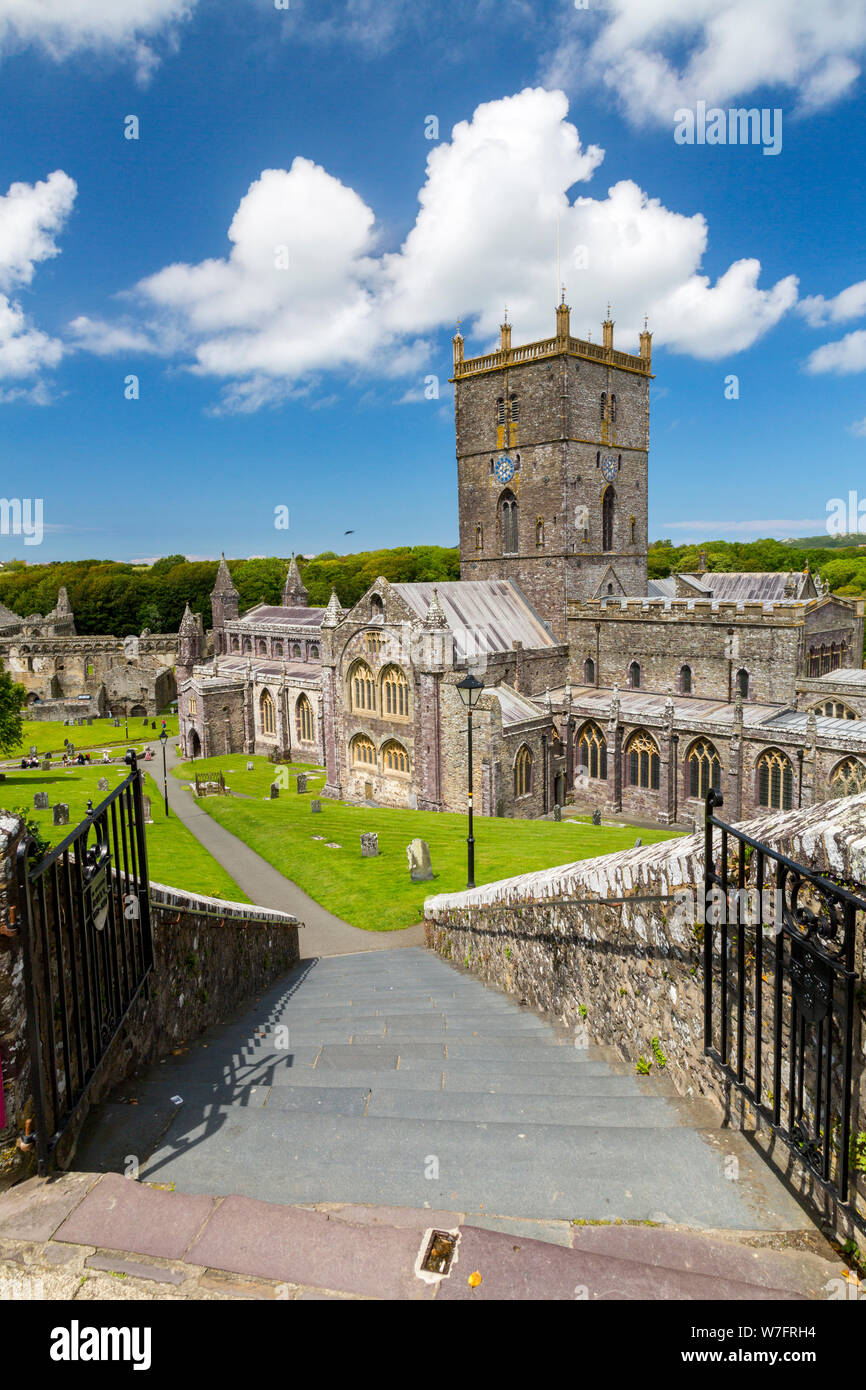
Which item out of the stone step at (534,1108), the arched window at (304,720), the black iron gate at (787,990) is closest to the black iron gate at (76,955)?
the stone step at (534,1108)

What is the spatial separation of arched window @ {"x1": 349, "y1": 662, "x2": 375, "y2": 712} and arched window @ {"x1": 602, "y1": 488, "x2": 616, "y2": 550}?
46.7 feet

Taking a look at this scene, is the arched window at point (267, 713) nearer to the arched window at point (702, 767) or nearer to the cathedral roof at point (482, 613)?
the cathedral roof at point (482, 613)

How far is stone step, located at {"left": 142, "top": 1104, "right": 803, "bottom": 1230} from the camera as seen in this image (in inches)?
162

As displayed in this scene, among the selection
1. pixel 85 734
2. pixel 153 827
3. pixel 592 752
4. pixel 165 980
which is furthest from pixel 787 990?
pixel 85 734

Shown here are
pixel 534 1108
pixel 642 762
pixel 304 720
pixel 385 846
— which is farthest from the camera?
pixel 304 720

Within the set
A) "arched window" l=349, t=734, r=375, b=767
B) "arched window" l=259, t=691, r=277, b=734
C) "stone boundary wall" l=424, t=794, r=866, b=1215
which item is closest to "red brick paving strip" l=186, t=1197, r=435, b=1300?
"stone boundary wall" l=424, t=794, r=866, b=1215

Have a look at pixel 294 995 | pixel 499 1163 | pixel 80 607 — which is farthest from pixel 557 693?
pixel 80 607

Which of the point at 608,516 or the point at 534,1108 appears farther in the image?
the point at 608,516

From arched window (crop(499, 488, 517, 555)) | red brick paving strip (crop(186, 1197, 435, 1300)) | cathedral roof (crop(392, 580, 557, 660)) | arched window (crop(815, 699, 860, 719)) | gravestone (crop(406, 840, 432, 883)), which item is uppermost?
arched window (crop(499, 488, 517, 555))

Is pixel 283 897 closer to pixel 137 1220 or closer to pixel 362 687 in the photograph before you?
pixel 362 687

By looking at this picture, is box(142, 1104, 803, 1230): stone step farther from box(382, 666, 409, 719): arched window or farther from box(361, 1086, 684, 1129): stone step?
box(382, 666, 409, 719): arched window

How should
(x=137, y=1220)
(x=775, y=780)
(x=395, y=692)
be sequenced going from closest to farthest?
(x=137, y=1220)
(x=775, y=780)
(x=395, y=692)

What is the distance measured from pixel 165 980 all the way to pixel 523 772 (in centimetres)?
2773

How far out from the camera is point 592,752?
36906 mm
